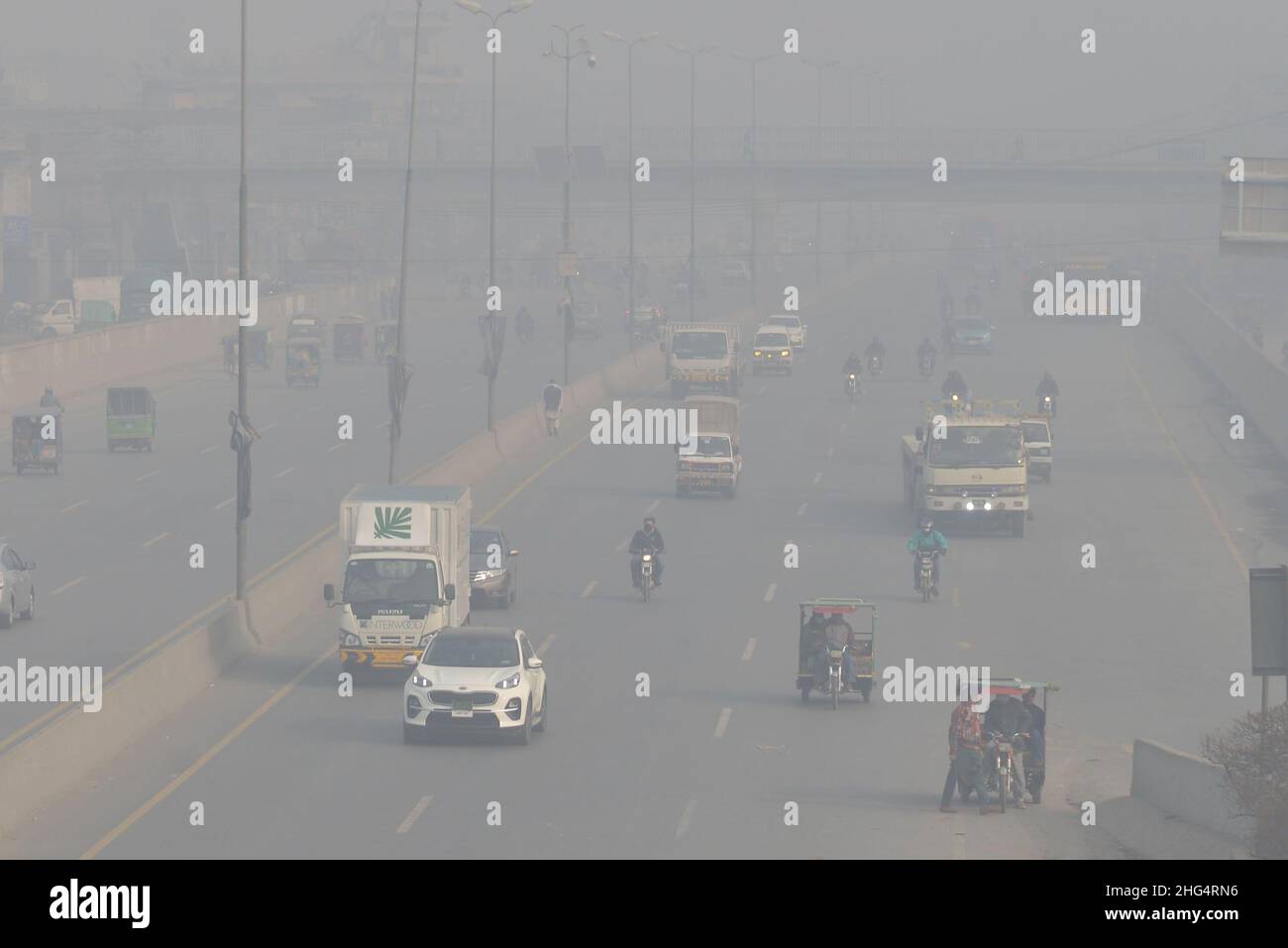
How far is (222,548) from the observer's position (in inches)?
1850

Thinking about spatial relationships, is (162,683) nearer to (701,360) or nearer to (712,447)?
(712,447)

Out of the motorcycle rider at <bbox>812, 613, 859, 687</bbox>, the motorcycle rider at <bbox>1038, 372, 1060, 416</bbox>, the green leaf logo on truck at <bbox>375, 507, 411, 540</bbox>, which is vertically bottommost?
the motorcycle rider at <bbox>812, 613, 859, 687</bbox>

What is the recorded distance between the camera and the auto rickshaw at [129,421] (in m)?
64.4

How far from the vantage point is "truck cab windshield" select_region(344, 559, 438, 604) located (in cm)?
3403

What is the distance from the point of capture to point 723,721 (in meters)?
30.9

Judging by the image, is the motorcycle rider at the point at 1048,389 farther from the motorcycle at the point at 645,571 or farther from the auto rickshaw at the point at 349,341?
the auto rickshaw at the point at 349,341

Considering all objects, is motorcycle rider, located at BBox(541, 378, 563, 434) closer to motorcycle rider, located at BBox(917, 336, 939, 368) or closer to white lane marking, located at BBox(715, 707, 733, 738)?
motorcycle rider, located at BBox(917, 336, 939, 368)

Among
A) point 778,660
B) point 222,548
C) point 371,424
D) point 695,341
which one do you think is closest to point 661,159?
point 695,341

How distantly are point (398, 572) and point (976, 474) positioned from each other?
19.5 m

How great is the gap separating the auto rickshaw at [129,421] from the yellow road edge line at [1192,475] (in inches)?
1156

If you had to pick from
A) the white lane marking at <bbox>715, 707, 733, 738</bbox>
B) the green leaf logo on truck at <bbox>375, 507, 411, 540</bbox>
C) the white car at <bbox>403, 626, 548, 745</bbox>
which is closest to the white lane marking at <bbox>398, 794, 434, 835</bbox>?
the white car at <bbox>403, 626, 548, 745</bbox>

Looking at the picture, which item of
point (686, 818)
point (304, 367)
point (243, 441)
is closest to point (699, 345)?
point (304, 367)

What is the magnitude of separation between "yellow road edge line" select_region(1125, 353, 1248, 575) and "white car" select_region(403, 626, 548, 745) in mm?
21997

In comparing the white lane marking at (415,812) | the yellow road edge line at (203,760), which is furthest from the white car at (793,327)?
the white lane marking at (415,812)
